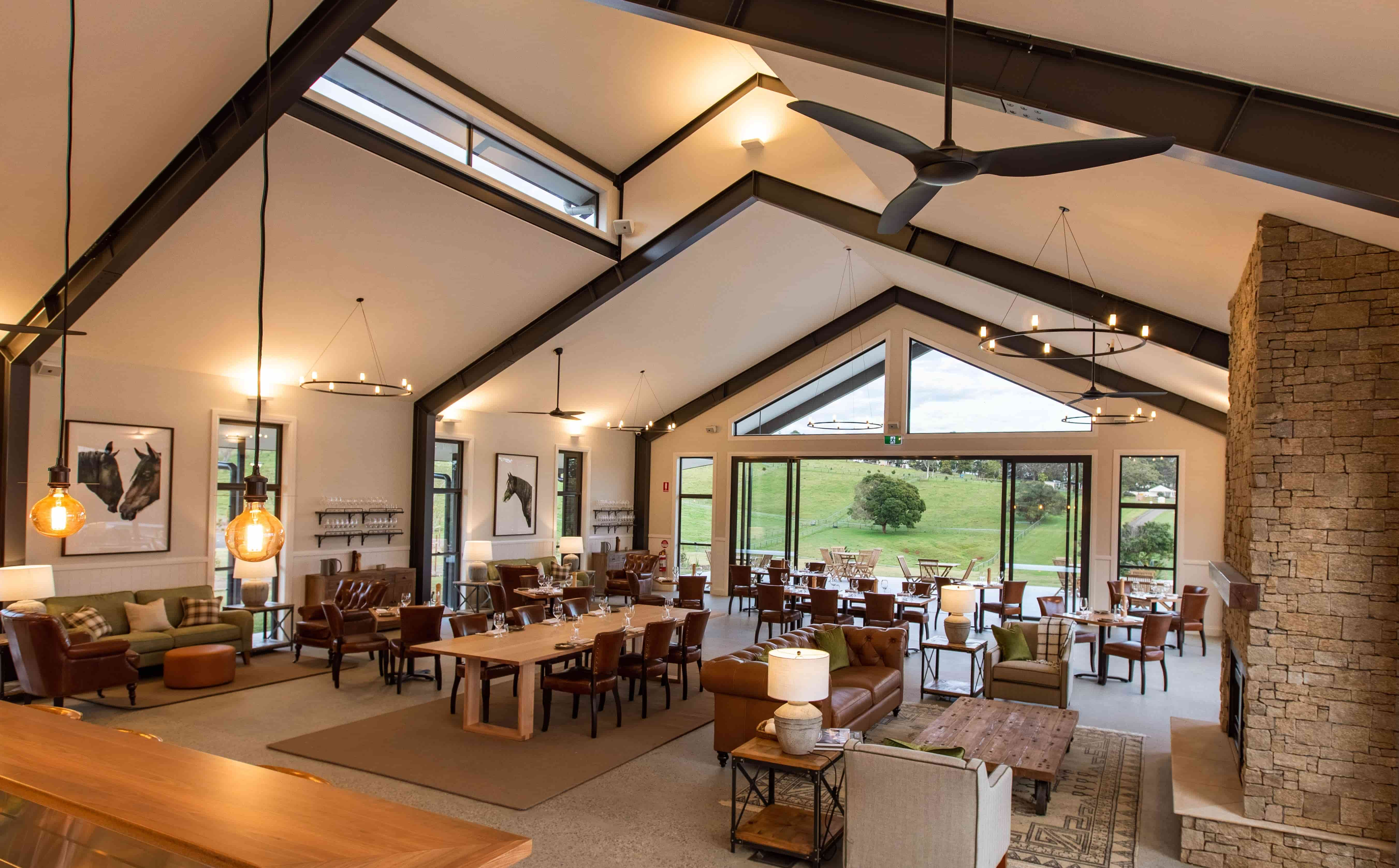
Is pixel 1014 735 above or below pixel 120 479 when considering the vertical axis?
below

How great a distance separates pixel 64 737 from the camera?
3279mm

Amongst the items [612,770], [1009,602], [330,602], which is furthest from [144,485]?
[1009,602]

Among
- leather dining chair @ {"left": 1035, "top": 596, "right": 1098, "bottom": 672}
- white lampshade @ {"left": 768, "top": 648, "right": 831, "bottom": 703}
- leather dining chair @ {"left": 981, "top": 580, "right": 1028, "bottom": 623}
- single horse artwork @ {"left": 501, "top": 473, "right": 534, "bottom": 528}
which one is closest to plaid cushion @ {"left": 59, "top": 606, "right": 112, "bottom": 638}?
single horse artwork @ {"left": 501, "top": 473, "right": 534, "bottom": 528}

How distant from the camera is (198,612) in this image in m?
9.38

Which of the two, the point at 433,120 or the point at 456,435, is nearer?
the point at 433,120

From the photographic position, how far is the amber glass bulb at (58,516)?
14.5 ft

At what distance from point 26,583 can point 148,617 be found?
1.53 m

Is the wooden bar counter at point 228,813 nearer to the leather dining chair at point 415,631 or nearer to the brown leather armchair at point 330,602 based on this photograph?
the leather dining chair at point 415,631

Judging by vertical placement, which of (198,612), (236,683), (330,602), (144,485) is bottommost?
(236,683)

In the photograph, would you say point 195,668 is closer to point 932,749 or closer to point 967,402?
point 932,749

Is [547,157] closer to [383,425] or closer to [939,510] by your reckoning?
[383,425]

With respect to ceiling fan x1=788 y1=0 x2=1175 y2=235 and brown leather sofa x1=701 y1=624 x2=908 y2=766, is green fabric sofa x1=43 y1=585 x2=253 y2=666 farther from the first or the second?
ceiling fan x1=788 y1=0 x2=1175 y2=235

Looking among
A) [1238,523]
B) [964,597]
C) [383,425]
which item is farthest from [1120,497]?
[383,425]

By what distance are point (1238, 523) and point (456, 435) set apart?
10.4m
